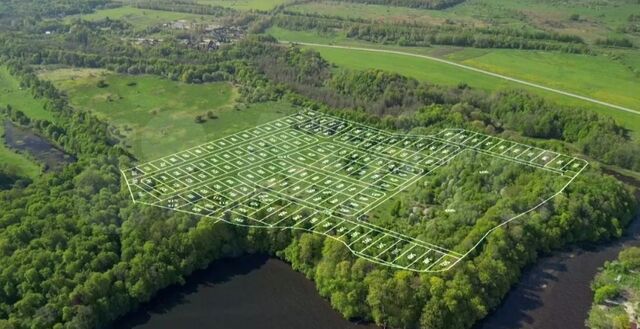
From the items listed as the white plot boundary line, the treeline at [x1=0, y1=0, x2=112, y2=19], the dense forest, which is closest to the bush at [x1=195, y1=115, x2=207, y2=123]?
the white plot boundary line

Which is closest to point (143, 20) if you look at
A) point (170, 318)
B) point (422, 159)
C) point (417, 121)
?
point (417, 121)

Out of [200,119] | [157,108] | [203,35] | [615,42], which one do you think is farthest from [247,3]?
[615,42]

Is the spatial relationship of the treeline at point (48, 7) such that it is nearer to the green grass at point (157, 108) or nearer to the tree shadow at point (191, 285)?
the green grass at point (157, 108)

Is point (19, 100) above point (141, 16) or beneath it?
beneath

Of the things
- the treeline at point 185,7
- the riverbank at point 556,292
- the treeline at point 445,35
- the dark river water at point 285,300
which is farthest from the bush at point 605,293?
the treeline at point 185,7

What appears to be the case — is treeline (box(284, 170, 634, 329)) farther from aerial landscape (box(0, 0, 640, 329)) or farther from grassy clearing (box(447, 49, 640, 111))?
grassy clearing (box(447, 49, 640, 111))

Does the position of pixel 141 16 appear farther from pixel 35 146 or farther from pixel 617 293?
pixel 617 293
